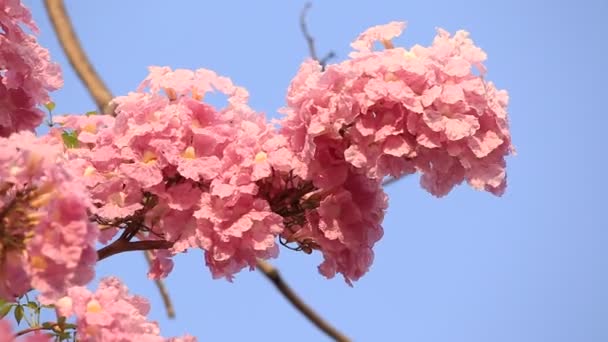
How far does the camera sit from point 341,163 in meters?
1.00

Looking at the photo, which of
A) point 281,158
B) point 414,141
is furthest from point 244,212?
point 414,141

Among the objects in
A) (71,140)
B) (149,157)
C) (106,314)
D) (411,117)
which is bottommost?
(106,314)

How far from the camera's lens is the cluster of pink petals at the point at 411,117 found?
932 millimetres

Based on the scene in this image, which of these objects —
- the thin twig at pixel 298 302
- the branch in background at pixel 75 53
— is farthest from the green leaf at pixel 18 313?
the thin twig at pixel 298 302

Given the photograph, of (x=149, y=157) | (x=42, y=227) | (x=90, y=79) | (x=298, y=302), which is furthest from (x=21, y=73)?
(x=298, y=302)

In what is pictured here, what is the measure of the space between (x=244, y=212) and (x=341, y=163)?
0.40 ft

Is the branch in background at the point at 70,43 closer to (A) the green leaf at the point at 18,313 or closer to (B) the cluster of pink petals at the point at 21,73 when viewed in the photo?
(B) the cluster of pink petals at the point at 21,73

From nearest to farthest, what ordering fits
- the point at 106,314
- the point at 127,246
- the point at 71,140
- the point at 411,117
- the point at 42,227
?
1. the point at 42,227
2. the point at 106,314
3. the point at 411,117
4. the point at 127,246
5. the point at 71,140

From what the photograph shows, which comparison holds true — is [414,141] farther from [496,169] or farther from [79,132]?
[79,132]

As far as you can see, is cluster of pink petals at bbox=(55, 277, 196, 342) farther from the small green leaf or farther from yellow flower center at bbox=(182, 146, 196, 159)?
the small green leaf

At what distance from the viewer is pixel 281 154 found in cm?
99

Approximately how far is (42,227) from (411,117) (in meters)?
0.40

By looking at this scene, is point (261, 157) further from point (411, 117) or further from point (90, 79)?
point (90, 79)

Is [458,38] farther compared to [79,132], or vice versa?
[79,132]
